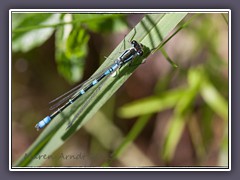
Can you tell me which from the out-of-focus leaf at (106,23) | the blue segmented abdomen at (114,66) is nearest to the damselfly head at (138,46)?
the blue segmented abdomen at (114,66)

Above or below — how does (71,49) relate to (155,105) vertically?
above

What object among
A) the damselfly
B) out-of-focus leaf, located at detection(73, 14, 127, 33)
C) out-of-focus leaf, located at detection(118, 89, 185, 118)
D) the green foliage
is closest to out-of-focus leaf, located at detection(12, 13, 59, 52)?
the green foliage

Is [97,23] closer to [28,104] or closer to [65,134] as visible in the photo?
[65,134]

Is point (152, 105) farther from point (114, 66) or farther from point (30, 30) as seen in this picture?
point (30, 30)

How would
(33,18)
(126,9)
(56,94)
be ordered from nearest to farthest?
(126,9)
(33,18)
(56,94)

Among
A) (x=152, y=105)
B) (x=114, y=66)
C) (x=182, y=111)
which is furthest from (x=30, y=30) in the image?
(x=182, y=111)
